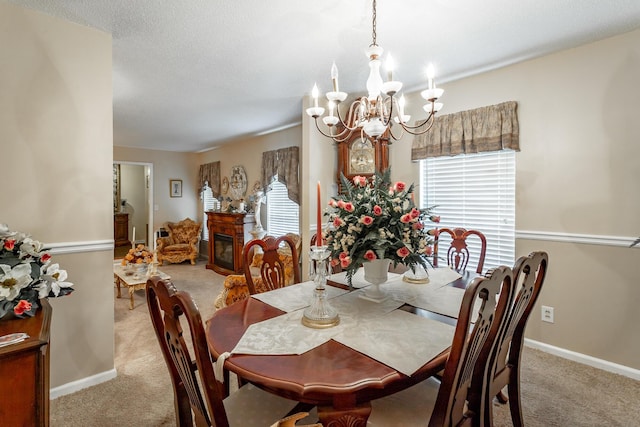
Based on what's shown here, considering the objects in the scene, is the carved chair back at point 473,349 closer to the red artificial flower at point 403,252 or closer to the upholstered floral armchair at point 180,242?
the red artificial flower at point 403,252

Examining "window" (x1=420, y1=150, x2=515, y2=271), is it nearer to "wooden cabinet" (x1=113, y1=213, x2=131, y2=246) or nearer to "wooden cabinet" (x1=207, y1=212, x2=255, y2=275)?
"wooden cabinet" (x1=207, y1=212, x2=255, y2=275)

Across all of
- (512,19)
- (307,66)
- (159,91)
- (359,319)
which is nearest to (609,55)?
(512,19)

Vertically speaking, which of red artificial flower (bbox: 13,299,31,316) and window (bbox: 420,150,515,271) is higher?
window (bbox: 420,150,515,271)

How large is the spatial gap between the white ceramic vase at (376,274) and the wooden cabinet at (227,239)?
3950 mm

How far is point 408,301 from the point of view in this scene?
1.66 meters

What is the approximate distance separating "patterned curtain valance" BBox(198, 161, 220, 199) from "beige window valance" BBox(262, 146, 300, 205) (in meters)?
1.74

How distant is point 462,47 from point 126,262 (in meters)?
4.33

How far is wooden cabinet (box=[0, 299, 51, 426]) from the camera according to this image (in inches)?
47.8

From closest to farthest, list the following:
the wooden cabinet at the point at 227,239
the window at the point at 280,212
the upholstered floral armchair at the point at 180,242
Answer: the window at the point at 280,212
the wooden cabinet at the point at 227,239
the upholstered floral armchair at the point at 180,242

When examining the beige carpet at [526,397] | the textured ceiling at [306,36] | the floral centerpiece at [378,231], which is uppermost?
the textured ceiling at [306,36]

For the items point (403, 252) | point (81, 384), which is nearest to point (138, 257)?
point (81, 384)

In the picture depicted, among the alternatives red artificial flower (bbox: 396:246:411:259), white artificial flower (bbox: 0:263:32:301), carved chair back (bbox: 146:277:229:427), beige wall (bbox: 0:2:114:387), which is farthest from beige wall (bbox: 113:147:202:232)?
red artificial flower (bbox: 396:246:411:259)

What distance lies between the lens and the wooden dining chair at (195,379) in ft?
2.86

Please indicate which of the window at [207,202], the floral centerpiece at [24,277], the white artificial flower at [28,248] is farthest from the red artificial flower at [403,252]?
the window at [207,202]
